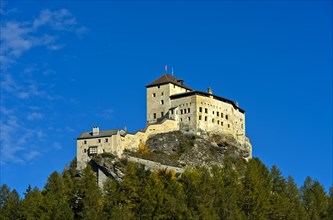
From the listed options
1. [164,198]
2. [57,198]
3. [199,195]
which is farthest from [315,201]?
[57,198]

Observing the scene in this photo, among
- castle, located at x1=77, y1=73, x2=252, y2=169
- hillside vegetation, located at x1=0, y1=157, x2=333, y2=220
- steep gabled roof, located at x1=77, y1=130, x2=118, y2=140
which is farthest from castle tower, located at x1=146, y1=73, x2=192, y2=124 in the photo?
hillside vegetation, located at x1=0, y1=157, x2=333, y2=220

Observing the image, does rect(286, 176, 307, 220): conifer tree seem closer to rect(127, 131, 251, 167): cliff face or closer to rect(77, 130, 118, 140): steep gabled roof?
rect(127, 131, 251, 167): cliff face

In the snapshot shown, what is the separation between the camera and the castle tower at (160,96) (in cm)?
11181

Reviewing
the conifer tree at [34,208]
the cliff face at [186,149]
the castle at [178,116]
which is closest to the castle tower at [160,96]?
the castle at [178,116]

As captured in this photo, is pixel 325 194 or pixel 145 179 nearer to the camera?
pixel 145 179

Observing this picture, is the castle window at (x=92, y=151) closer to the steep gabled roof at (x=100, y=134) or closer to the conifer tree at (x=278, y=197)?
the steep gabled roof at (x=100, y=134)

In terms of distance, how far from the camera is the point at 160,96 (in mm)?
112562

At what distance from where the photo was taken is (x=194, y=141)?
107 m

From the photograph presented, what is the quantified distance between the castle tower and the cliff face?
4572mm

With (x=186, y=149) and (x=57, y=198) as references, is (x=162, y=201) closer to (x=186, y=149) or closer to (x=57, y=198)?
(x=57, y=198)

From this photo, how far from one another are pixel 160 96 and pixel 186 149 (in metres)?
10.2

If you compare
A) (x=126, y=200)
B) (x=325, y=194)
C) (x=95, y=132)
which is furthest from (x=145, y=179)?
(x=325, y=194)

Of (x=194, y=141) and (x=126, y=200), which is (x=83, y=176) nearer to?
(x=126, y=200)

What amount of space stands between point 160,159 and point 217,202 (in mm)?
19670
